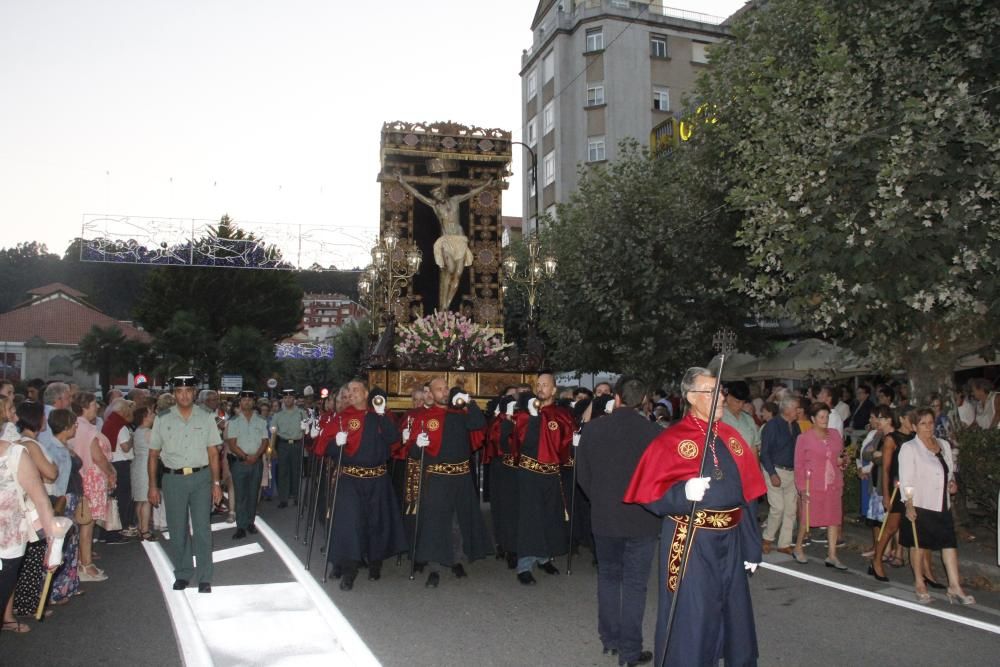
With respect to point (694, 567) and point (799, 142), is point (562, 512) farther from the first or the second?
point (799, 142)

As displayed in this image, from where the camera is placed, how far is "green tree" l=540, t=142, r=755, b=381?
19.3 meters

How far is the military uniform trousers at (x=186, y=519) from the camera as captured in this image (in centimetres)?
817

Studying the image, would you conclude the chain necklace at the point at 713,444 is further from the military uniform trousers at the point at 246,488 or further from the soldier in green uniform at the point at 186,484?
the military uniform trousers at the point at 246,488

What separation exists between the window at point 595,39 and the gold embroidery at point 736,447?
39895 millimetres

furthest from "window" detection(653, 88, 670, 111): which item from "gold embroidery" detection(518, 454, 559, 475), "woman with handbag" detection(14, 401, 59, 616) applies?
Answer: "woman with handbag" detection(14, 401, 59, 616)

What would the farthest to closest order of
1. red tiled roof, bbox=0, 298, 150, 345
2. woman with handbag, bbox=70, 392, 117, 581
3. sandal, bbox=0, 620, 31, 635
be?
red tiled roof, bbox=0, 298, 150, 345, woman with handbag, bbox=70, 392, 117, 581, sandal, bbox=0, 620, 31, 635

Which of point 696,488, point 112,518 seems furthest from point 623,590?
point 112,518

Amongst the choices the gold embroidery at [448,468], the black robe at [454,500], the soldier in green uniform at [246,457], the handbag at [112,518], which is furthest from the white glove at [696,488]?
the soldier in green uniform at [246,457]

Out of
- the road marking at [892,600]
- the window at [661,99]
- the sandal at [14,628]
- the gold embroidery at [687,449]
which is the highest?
the window at [661,99]

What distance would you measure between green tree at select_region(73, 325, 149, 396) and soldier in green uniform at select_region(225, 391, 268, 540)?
39902mm

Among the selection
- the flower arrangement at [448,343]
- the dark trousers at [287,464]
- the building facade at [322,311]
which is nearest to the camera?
the flower arrangement at [448,343]

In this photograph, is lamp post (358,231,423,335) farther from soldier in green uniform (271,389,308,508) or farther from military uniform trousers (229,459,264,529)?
military uniform trousers (229,459,264,529)

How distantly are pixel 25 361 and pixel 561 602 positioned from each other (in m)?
64.5

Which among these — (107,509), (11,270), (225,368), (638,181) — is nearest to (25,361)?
(225,368)
